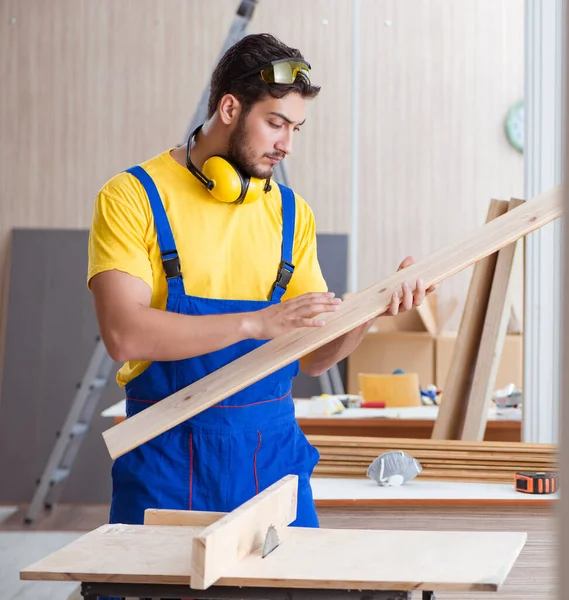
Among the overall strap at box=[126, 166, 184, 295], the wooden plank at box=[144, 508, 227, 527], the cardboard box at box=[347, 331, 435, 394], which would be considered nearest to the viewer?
the wooden plank at box=[144, 508, 227, 527]

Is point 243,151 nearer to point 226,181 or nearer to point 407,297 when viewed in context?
point 226,181

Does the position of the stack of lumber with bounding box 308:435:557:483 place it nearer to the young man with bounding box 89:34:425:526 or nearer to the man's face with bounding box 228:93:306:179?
the young man with bounding box 89:34:425:526

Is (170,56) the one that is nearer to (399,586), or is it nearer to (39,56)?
(39,56)

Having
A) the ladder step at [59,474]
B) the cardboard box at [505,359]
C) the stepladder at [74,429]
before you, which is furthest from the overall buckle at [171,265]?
the ladder step at [59,474]

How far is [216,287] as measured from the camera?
6.64ft

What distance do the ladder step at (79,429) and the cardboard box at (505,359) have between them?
247 cm

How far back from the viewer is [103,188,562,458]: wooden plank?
1863 millimetres

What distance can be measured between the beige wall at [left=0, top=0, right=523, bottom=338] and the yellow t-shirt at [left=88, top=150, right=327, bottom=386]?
4.84m

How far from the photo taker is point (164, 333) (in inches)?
73.2

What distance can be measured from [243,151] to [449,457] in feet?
4.07

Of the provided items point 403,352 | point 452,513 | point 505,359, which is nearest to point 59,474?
point 403,352

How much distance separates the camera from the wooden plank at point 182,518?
1661 mm

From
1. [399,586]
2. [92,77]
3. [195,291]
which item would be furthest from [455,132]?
[399,586]

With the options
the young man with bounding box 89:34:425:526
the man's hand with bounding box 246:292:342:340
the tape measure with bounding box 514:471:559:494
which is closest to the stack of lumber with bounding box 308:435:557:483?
the tape measure with bounding box 514:471:559:494
